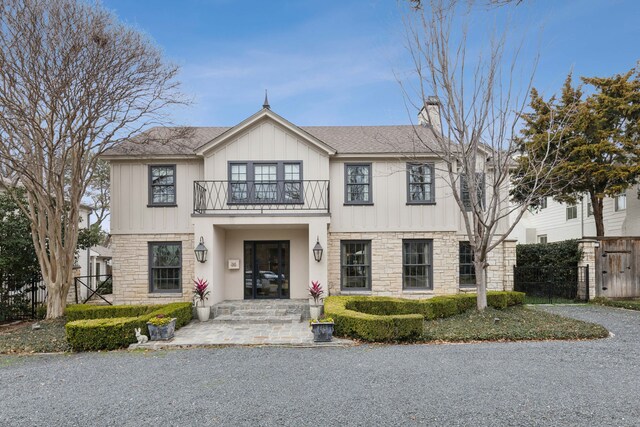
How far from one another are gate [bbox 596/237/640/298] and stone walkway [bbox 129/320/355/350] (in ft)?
37.0

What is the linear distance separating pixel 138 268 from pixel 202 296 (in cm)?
301

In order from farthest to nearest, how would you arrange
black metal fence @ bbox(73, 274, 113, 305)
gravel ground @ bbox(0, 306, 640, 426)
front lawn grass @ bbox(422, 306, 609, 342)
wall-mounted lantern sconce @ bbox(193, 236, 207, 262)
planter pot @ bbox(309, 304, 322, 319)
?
black metal fence @ bbox(73, 274, 113, 305) < wall-mounted lantern sconce @ bbox(193, 236, 207, 262) < planter pot @ bbox(309, 304, 322, 319) < front lawn grass @ bbox(422, 306, 609, 342) < gravel ground @ bbox(0, 306, 640, 426)

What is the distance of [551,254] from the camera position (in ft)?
52.8

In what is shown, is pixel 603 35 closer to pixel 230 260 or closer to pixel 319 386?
pixel 319 386

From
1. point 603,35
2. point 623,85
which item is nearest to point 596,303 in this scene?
point 623,85

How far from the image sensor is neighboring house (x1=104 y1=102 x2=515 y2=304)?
1303 cm

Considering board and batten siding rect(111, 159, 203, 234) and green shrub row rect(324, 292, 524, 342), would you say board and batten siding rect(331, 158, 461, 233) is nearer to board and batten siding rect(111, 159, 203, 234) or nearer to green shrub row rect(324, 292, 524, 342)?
green shrub row rect(324, 292, 524, 342)

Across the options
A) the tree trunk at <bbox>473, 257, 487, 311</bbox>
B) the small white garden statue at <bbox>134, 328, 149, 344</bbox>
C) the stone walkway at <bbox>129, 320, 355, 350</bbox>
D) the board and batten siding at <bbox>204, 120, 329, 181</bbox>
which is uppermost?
the board and batten siding at <bbox>204, 120, 329, 181</bbox>

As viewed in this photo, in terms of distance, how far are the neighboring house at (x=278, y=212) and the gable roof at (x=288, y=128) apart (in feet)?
0.17

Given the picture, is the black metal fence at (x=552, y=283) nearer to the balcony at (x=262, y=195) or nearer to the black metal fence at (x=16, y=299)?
the balcony at (x=262, y=195)

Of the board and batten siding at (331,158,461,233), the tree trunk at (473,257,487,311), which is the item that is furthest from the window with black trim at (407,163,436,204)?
the tree trunk at (473,257,487,311)

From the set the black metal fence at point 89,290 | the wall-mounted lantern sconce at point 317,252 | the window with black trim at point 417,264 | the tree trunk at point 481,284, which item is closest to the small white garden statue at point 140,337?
the wall-mounted lantern sconce at point 317,252

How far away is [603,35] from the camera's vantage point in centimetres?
894

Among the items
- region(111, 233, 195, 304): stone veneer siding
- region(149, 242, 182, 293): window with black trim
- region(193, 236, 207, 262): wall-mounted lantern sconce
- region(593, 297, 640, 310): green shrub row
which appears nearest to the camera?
region(193, 236, 207, 262): wall-mounted lantern sconce
